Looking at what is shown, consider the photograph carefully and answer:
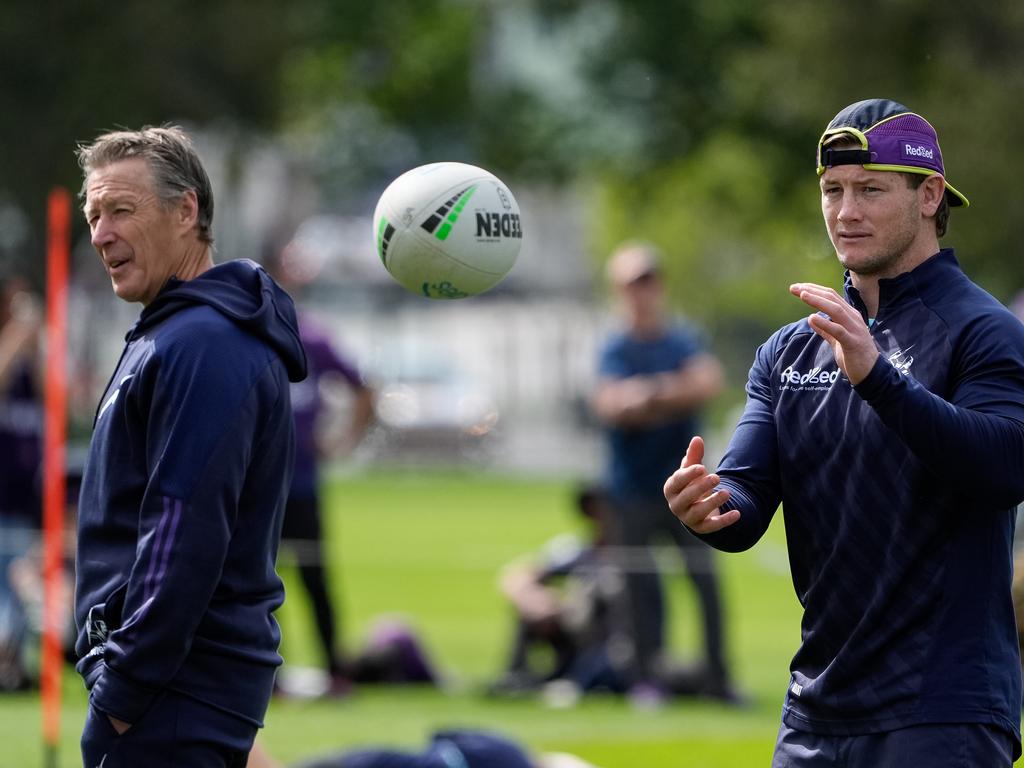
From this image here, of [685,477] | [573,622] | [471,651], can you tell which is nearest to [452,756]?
[685,477]

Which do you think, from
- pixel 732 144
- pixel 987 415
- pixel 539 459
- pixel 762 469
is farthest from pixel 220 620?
pixel 539 459

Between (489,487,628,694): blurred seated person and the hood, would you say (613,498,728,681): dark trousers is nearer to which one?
(489,487,628,694): blurred seated person

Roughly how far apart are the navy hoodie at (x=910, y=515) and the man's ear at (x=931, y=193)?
0.12m

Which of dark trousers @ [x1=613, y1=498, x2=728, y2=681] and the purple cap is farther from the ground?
the purple cap

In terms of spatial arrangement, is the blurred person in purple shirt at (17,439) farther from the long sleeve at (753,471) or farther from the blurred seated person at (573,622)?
the long sleeve at (753,471)

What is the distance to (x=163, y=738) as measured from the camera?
158 inches

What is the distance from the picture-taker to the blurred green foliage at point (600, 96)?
2439 centimetres

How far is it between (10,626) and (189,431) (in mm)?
6597

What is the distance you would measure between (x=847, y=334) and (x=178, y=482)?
59.6 inches

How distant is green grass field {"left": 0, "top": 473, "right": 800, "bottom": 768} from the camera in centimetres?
849

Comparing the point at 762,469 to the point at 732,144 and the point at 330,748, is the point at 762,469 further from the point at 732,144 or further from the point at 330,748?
the point at 732,144

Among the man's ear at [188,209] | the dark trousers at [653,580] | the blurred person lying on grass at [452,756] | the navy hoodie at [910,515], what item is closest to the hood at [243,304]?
the man's ear at [188,209]

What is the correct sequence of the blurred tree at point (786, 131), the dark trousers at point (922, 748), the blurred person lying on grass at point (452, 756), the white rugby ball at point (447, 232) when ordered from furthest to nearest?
1. the blurred tree at point (786, 131)
2. the blurred person lying on grass at point (452, 756)
3. the white rugby ball at point (447, 232)
4. the dark trousers at point (922, 748)

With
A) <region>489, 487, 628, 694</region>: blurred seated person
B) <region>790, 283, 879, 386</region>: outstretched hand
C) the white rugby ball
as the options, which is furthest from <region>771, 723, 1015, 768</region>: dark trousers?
<region>489, 487, 628, 694</region>: blurred seated person
